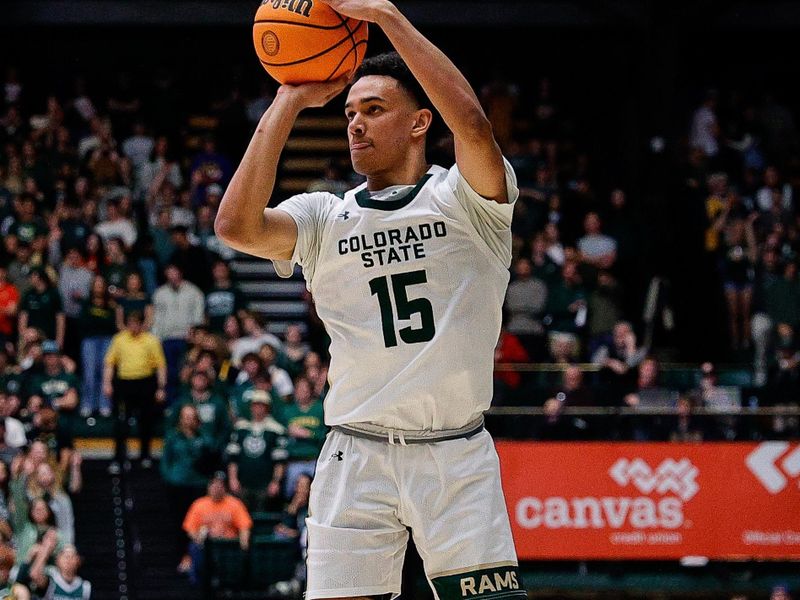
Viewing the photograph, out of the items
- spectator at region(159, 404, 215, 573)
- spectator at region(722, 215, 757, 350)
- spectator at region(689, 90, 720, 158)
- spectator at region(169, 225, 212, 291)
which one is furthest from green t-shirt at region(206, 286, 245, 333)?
spectator at region(689, 90, 720, 158)

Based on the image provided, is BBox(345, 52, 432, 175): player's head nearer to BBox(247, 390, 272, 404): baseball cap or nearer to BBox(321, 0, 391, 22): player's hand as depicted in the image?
BBox(321, 0, 391, 22): player's hand

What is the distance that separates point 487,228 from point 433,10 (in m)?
16.2

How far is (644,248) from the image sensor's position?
16188mm

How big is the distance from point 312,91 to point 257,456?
8.43 metres

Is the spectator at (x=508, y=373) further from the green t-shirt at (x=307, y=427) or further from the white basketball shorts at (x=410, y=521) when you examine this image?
the white basketball shorts at (x=410, y=521)

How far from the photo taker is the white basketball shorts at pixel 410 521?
421 cm

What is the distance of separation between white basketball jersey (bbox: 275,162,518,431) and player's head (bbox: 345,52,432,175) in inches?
5.3

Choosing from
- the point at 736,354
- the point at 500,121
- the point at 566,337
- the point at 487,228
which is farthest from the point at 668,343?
the point at 487,228

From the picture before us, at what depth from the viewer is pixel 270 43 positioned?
4383 millimetres

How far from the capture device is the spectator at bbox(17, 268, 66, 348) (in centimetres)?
1437

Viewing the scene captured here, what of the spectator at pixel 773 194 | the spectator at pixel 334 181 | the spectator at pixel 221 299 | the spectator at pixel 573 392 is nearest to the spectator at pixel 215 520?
the spectator at pixel 221 299

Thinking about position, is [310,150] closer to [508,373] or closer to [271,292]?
[271,292]

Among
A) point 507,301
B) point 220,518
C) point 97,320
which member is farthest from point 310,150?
point 220,518

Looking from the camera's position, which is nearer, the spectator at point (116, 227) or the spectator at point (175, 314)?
the spectator at point (175, 314)
